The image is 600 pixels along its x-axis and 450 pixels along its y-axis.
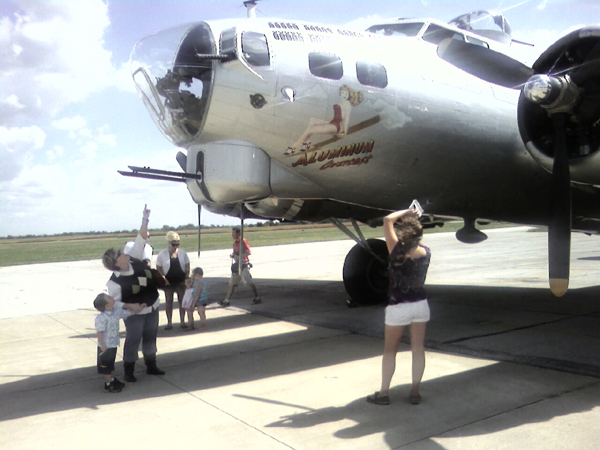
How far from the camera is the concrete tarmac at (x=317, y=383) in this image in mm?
4332

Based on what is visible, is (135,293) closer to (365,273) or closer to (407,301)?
(407,301)

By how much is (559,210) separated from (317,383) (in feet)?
10.5

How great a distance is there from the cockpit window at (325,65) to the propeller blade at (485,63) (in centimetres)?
201

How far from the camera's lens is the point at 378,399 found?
493 cm

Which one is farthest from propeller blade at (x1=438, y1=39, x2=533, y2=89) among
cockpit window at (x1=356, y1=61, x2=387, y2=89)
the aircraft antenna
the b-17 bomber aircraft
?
the aircraft antenna

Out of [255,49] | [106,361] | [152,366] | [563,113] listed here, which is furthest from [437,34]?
[106,361]

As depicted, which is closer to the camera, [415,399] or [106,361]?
[415,399]

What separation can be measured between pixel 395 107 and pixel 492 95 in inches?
74.7

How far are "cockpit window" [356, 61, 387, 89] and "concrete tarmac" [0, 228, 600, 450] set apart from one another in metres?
3.41

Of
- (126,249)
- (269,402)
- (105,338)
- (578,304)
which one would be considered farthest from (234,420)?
(578,304)

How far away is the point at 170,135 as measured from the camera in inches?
289

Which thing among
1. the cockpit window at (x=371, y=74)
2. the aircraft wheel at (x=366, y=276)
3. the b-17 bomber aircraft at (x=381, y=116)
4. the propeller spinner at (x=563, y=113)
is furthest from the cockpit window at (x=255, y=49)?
the aircraft wheel at (x=366, y=276)

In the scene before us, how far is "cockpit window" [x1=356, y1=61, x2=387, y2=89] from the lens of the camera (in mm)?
7129

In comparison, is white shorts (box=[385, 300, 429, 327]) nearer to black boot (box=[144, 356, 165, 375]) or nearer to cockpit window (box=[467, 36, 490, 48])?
black boot (box=[144, 356, 165, 375])
